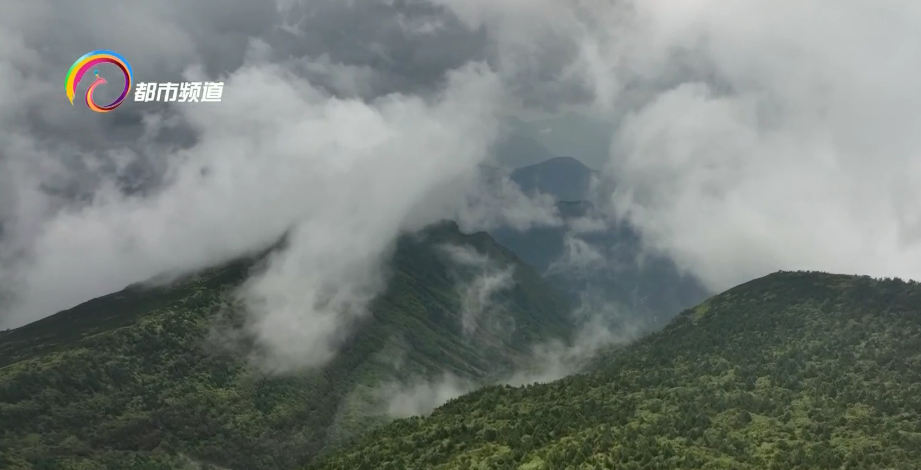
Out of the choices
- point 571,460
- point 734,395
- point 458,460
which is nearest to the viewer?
point 571,460

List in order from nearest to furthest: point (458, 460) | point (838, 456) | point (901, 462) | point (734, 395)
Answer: point (901, 462)
point (838, 456)
point (458, 460)
point (734, 395)

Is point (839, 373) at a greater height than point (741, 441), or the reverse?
point (839, 373)

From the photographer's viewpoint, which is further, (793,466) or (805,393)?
(805,393)

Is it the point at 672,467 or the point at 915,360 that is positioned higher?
the point at 915,360

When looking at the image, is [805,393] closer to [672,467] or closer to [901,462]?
[901,462]

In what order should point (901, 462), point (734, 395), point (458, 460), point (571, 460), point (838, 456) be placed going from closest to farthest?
point (901, 462), point (838, 456), point (571, 460), point (458, 460), point (734, 395)

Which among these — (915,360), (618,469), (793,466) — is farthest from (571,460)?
(915,360)

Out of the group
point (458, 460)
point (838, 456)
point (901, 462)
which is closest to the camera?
point (901, 462)

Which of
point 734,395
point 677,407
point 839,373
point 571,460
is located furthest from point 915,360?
point 571,460

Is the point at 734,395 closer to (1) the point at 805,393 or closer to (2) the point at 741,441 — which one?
(1) the point at 805,393
